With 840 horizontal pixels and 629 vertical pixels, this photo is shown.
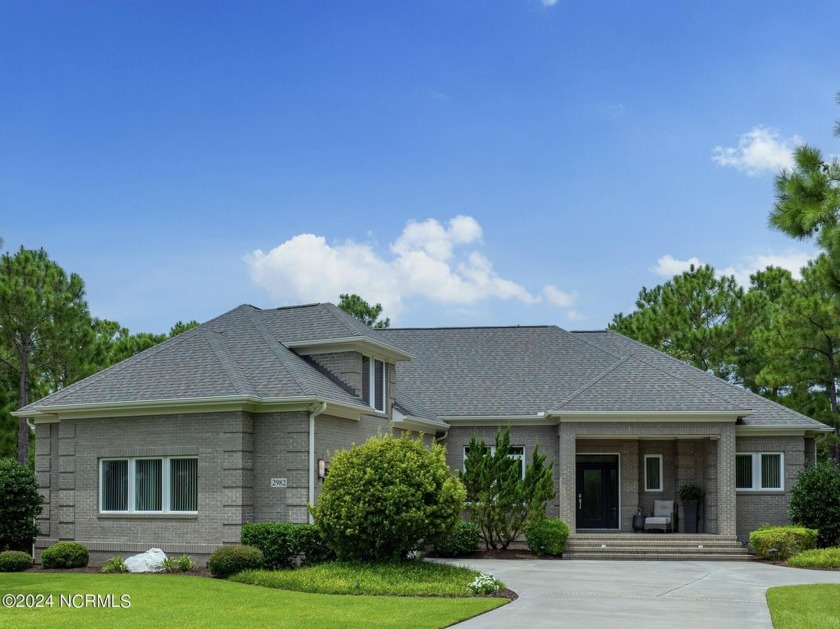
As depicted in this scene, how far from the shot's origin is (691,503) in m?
29.7

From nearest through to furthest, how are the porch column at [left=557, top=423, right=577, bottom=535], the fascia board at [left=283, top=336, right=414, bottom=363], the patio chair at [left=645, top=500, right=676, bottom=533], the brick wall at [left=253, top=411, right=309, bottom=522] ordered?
the brick wall at [left=253, top=411, right=309, bottom=522] < the fascia board at [left=283, top=336, right=414, bottom=363] < the porch column at [left=557, top=423, right=577, bottom=535] < the patio chair at [left=645, top=500, right=676, bottom=533]

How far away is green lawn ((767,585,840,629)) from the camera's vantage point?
13941mm

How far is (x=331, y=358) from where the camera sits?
80.5 feet

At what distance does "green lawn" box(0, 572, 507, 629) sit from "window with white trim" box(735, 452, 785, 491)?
1495cm

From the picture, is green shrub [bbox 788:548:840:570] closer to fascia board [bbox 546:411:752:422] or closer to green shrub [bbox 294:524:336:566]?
fascia board [bbox 546:411:752:422]

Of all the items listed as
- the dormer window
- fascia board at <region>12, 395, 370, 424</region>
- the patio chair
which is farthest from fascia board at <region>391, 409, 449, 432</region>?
the patio chair


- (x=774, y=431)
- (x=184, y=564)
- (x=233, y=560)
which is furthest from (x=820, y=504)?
(x=184, y=564)

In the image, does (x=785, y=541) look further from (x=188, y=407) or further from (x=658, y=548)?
(x=188, y=407)

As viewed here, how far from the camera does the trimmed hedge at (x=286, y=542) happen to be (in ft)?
65.9

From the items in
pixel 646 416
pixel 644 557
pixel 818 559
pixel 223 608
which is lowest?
pixel 644 557

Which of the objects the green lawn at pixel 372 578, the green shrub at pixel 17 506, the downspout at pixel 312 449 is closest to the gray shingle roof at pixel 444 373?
the downspout at pixel 312 449

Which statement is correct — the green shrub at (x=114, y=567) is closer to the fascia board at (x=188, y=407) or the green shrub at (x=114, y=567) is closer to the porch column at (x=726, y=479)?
the fascia board at (x=188, y=407)

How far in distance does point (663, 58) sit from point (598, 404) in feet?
32.1

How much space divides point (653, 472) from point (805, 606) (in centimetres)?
1468
